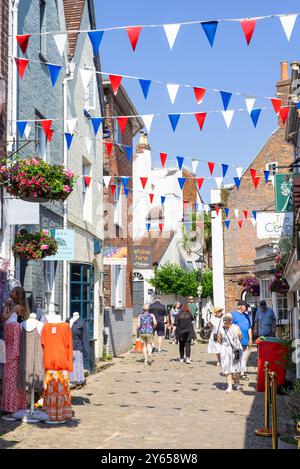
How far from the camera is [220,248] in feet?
119

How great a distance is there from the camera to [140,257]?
22.7 meters

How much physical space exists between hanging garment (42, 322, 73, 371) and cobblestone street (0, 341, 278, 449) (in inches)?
34.5

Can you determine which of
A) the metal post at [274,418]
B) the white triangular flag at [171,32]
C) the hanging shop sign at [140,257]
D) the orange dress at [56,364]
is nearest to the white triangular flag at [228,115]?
the white triangular flag at [171,32]

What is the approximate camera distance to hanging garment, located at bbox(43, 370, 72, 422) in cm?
945

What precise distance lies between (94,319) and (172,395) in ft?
24.0

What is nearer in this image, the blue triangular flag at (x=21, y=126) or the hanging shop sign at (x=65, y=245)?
the blue triangular flag at (x=21, y=126)

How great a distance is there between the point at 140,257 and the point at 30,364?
13.2m

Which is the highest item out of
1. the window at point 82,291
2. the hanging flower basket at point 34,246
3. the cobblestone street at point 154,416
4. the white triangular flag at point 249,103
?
the white triangular flag at point 249,103

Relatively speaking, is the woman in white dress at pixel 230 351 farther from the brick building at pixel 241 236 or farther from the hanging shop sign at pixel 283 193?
the brick building at pixel 241 236

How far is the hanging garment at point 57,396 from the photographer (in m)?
9.45

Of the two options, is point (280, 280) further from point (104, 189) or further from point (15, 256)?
point (15, 256)

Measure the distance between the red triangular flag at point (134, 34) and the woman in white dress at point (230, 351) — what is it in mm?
6238
